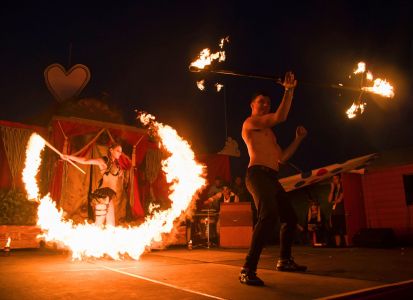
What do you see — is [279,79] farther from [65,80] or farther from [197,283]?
[65,80]

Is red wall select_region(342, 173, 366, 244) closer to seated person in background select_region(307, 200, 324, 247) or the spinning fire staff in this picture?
seated person in background select_region(307, 200, 324, 247)

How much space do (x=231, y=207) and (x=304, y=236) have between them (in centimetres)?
370

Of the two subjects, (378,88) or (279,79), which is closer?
(279,79)

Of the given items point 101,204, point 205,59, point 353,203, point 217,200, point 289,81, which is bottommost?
point 101,204

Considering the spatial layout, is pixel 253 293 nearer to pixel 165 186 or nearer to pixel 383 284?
pixel 383 284

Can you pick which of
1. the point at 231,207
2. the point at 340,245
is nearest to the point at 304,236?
the point at 340,245

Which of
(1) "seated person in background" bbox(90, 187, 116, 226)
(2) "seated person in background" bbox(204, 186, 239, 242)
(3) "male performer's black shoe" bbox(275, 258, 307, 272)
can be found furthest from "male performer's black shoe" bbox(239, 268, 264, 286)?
(2) "seated person in background" bbox(204, 186, 239, 242)

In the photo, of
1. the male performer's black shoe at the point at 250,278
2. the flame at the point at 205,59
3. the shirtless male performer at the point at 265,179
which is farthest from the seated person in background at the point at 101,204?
the male performer's black shoe at the point at 250,278

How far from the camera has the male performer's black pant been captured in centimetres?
366

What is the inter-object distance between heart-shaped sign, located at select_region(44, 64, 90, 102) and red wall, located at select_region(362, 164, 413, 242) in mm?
10051

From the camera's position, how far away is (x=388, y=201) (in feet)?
37.0

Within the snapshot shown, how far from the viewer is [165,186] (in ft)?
41.8

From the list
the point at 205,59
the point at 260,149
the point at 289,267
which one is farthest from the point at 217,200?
the point at 260,149

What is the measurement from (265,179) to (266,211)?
37 centimetres
